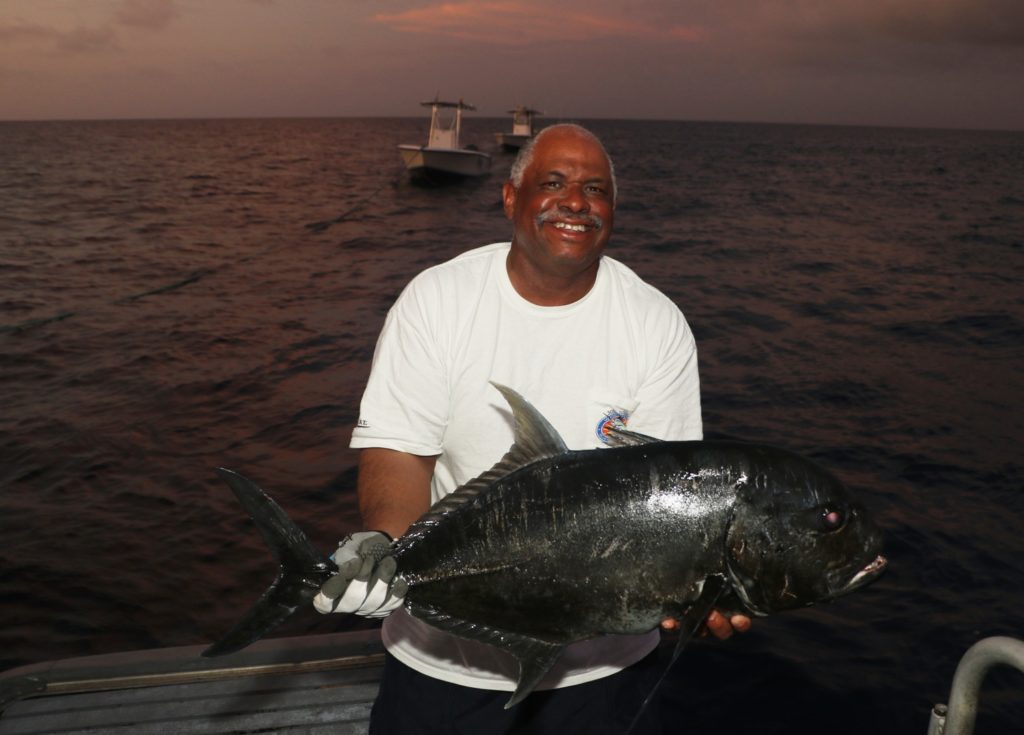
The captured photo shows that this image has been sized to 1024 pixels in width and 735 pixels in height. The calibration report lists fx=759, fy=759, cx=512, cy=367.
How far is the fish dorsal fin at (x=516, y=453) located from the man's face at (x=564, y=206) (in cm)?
68

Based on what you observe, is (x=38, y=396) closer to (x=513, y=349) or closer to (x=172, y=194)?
(x=513, y=349)

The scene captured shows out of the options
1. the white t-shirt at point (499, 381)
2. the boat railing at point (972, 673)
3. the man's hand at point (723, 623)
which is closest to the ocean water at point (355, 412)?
the white t-shirt at point (499, 381)

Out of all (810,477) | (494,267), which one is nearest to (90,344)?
(494,267)

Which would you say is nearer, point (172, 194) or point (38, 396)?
point (38, 396)

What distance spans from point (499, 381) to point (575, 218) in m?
0.70

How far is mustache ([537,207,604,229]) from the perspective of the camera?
2.93 meters

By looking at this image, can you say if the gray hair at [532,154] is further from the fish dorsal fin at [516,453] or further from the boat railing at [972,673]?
the boat railing at [972,673]

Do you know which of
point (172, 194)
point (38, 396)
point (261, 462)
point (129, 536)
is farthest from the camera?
point (172, 194)

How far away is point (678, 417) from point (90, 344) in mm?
14238

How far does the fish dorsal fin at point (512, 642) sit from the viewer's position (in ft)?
7.80

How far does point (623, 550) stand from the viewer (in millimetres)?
2305

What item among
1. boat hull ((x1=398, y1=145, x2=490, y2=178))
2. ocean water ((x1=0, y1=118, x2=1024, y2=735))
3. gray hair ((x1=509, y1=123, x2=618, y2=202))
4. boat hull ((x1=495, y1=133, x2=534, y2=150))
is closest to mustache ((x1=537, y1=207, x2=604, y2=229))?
gray hair ((x1=509, y1=123, x2=618, y2=202))

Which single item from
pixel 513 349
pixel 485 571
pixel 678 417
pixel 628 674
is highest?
pixel 513 349

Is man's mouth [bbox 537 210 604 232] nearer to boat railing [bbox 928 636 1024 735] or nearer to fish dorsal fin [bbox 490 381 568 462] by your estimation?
fish dorsal fin [bbox 490 381 568 462]
